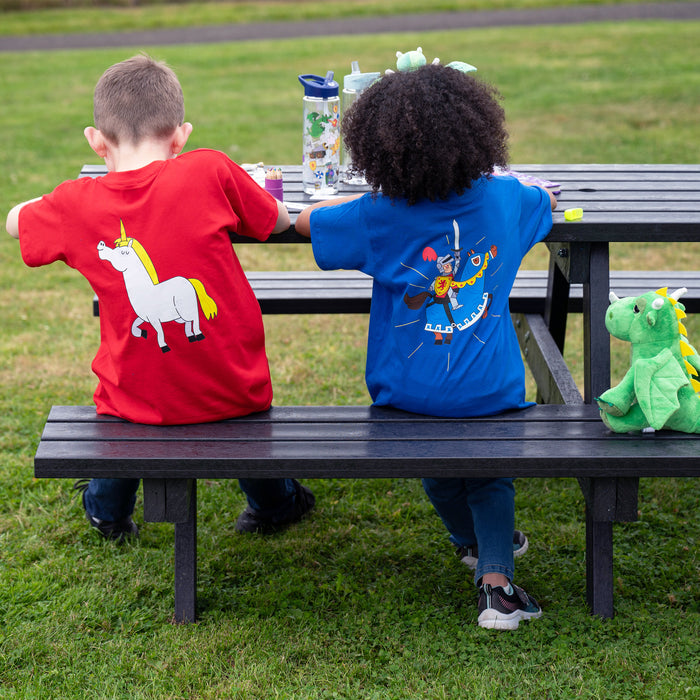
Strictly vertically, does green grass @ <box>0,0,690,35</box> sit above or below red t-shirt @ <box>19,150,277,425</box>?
above

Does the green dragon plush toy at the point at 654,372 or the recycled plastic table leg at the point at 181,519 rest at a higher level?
the green dragon plush toy at the point at 654,372

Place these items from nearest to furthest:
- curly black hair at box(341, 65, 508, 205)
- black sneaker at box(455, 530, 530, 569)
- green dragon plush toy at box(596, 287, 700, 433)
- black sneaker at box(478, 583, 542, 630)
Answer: curly black hair at box(341, 65, 508, 205) → green dragon plush toy at box(596, 287, 700, 433) → black sneaker at box(478, 583, 542, 630) → black sneaker at box(455, 530, 530, 569)

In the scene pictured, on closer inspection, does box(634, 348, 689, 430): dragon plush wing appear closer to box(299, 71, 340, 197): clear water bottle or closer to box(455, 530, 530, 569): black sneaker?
box(455, 530, 530, 569): black sneaker

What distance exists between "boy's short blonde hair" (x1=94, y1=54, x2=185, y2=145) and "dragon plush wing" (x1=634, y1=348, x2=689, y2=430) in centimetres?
143

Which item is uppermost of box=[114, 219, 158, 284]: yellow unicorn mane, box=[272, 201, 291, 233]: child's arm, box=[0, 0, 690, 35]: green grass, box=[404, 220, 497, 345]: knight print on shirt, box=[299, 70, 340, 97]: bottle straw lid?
box=[0, 0, 690, 35]: green grass

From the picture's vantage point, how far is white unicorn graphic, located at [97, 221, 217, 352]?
2570 millimetres

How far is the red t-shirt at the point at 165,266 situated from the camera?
2.56 meters

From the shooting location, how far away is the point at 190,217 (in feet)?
8.44

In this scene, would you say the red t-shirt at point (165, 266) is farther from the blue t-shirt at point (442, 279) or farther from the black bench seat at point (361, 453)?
the blue t-shirt at point (442, 279)

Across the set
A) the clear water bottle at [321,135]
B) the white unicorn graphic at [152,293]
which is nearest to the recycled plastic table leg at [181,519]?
the white unicorn graphic at [152,293]

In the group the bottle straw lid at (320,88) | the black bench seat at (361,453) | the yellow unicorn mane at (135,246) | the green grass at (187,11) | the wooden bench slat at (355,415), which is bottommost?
the black bench seat at (361,453)

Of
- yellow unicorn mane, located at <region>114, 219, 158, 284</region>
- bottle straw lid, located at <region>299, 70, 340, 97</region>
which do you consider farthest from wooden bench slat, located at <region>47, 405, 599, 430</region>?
bottle straw lid, located at <region>299, 70, 340, 97</region>

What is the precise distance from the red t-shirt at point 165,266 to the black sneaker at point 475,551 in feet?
3.01

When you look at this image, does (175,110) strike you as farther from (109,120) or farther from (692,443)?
→ (692,443)
